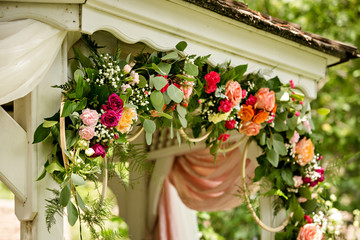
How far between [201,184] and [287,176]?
158 centimetres

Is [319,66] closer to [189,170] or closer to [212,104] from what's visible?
[212,104]

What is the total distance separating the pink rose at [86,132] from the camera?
91.6 inches

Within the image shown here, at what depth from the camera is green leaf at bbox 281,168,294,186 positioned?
3.46 meters

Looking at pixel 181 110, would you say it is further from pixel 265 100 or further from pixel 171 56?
pixel 265 100

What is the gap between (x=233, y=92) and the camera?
9.88ft

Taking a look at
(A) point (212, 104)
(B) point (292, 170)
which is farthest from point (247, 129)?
(B) point (292, 170)

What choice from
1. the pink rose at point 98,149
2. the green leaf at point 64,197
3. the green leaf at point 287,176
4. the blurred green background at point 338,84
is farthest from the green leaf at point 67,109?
the blurred green background at point 338,84

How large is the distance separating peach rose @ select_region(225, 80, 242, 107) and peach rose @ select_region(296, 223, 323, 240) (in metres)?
0.99

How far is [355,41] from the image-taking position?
296 inches

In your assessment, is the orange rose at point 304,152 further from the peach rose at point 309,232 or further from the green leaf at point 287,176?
the peach rose at point 309,232

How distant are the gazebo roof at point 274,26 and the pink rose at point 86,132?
34.8 inches

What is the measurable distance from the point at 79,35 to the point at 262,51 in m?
1.29

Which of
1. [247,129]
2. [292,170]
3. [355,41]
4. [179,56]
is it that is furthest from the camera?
[355,41]

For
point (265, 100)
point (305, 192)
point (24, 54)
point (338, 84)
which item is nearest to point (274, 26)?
point (265, 100)
